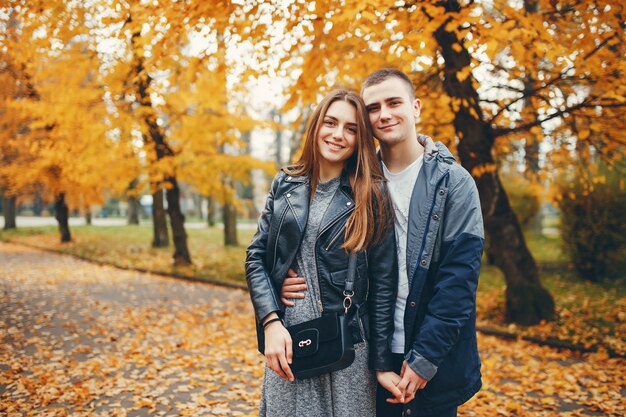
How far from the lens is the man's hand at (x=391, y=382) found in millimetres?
1954

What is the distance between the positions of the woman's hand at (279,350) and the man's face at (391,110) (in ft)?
3.36

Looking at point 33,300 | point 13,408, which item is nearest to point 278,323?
point 13,408

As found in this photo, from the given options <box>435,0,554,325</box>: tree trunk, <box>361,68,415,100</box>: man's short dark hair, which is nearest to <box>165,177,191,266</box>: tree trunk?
<box>435,0,554,325</box>: tree trunk

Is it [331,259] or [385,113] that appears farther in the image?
[385,113]

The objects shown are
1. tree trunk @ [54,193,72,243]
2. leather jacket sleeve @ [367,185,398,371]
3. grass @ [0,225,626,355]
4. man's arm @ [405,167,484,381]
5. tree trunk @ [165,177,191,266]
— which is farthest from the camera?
tree trunk @ [54,193,72,243]

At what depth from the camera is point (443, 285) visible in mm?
1920

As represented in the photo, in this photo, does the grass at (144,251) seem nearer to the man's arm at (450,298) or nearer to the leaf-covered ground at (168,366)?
the leaf-covered ground at (168,366)

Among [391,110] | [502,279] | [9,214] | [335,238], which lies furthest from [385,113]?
[9,214]

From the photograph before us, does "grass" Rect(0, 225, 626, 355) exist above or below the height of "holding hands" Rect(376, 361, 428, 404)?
below

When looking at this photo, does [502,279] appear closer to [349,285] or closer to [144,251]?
[349,285]

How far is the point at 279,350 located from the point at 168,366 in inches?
150

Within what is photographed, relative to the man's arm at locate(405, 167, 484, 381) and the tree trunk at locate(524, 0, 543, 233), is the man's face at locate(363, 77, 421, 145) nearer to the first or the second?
the man's arm at locate(405, 167, 484, 381)

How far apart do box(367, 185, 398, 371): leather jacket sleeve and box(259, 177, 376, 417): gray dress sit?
0.29 feet

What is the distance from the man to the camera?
6.25ft
